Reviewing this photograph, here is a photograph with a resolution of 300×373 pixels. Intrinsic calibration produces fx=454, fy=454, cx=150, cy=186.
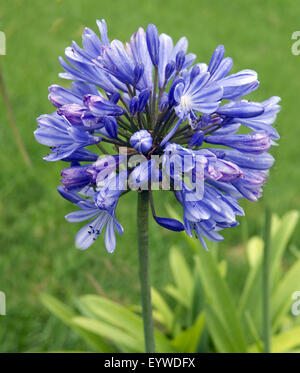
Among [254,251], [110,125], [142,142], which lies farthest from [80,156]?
[254,251]

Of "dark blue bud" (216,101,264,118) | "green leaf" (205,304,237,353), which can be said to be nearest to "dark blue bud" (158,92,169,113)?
"dark blue bud" (216,101,264,118)

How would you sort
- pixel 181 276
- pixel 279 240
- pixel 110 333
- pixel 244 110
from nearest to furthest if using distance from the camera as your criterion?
1. pixel 244 110
2. pixel 110 333
3. pixel 279 240
4. pixel 181 276

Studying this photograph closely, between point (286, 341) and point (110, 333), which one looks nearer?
point (110, 333)

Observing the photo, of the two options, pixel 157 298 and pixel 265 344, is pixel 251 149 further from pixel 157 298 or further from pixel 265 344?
pixel 157 298

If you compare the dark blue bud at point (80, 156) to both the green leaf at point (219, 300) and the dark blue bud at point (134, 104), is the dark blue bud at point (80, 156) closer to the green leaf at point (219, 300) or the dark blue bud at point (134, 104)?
the dark blue bud at point (134, 104)

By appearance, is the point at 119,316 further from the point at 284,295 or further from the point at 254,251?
the point at 254,251

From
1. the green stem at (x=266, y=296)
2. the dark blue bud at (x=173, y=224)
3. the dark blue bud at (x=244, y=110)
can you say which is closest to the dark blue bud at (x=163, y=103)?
the dark blue bud at (x=244, y=110)

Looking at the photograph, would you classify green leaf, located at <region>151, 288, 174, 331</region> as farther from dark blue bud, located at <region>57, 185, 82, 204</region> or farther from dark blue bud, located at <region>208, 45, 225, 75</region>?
dark blue bud, located at <region>208, 45, 225, 75</region>
